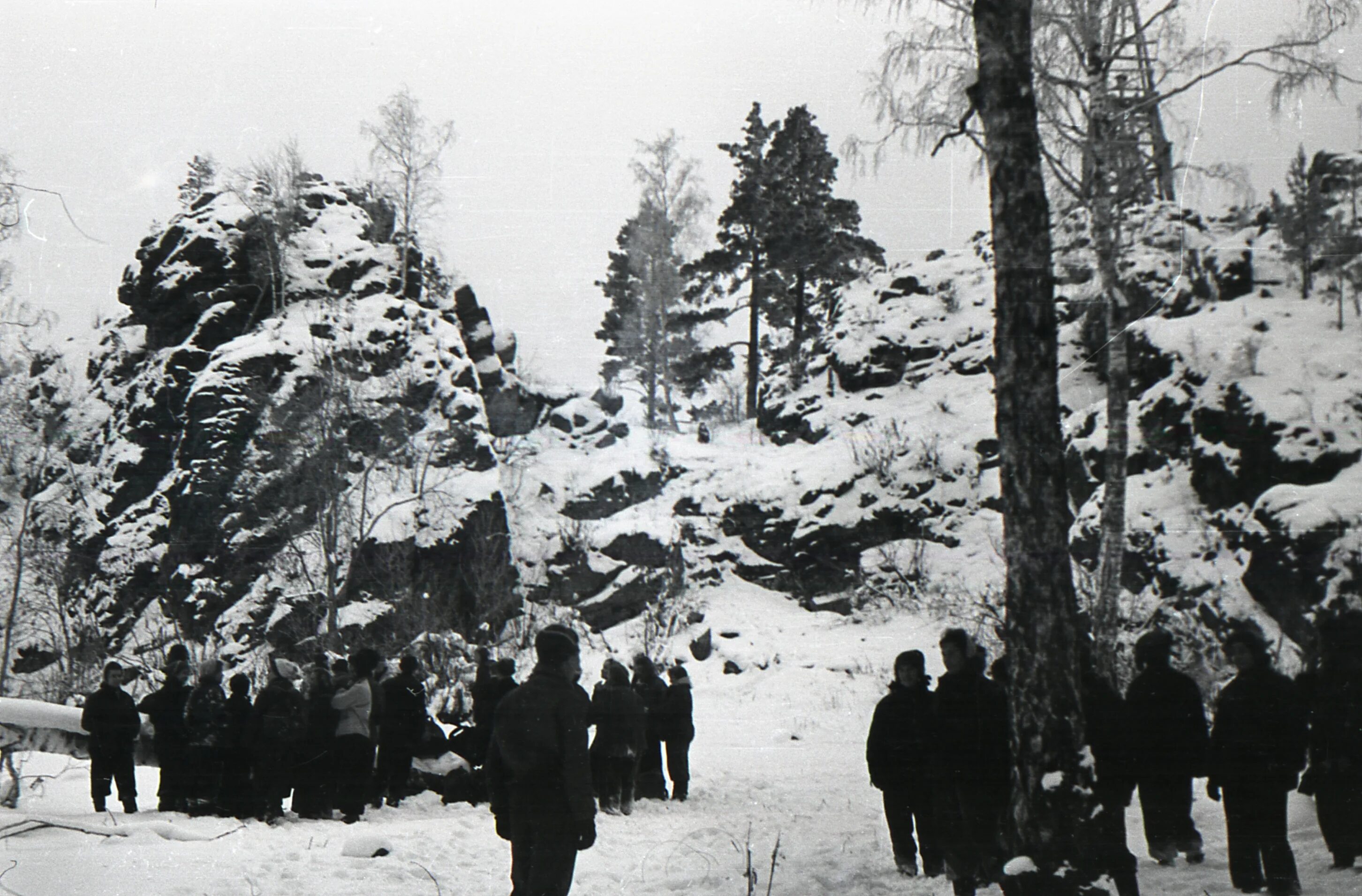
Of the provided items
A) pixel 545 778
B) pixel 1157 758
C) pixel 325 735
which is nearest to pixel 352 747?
pixel 325 735

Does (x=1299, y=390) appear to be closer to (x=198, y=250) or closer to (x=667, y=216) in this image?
(x=667, y=216)

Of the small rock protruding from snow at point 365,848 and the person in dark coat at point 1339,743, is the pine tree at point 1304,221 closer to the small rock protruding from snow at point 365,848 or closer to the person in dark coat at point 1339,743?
the person in dark coat at point 1339,743

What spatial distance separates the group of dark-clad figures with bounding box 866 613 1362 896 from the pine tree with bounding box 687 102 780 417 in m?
29.0

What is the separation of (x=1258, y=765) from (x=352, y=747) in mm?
7534

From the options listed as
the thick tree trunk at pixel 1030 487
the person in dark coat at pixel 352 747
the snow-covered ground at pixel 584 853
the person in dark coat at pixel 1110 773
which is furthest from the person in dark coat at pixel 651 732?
the thick tree trunk at pixel 1030 487

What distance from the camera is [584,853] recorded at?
7.45 metres

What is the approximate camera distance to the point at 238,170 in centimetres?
3031

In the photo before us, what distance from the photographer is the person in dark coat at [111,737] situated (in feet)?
27.3

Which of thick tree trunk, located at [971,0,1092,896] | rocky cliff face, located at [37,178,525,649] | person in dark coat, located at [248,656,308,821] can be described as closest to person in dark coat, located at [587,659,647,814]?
person in dark coat, located at [248,656,308,821]

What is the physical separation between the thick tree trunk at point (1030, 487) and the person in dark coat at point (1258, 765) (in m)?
1.10

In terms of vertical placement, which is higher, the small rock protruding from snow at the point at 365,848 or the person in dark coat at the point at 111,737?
the person in dark coat at the point at 111,737

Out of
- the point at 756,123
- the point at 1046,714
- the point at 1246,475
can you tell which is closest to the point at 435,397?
the point at 756,123

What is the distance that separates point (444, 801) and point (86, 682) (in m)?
22.1

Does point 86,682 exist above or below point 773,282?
below
